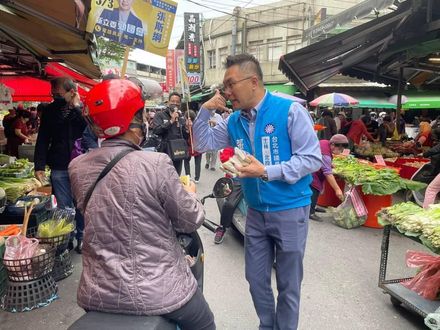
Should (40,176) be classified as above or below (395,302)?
above

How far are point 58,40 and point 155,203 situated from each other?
4.25 metres

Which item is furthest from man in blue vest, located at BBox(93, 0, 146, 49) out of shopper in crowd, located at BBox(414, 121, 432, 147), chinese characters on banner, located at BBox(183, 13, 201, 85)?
chinese characters on banner, located at BBox(183, 13, 201, 85)

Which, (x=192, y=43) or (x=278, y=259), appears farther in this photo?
(x=192, y=43)

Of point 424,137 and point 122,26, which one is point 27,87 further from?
point 424,137

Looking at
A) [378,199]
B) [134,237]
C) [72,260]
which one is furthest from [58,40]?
[378,199]

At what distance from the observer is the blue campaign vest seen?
255 centimetres

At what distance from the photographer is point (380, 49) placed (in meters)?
6.91

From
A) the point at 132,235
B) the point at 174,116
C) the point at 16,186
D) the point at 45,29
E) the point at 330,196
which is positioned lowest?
the point at 330,196

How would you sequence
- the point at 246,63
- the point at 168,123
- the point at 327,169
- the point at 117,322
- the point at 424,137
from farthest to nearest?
the point at 424,137 → the point at 168,123 → the point at 327,169 → the point at 246,63 → the point at 117,322

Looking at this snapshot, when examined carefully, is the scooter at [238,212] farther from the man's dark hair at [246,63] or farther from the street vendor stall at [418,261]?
the man's dark hair at [246,63]

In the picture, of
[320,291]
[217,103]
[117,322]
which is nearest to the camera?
[117,322]

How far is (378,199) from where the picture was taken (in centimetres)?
622

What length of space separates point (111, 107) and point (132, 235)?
58 centimetres

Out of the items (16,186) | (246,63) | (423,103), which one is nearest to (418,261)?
(246,63)
